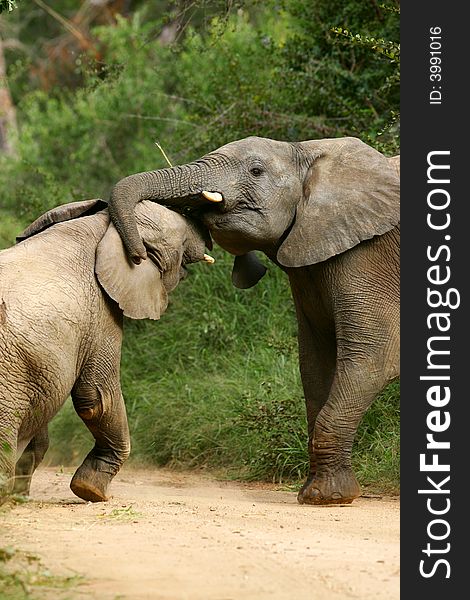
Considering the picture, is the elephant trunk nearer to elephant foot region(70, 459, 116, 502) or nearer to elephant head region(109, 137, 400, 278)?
elephant head region(109, 137, 400, 278)

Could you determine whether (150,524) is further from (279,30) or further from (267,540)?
(279,30)

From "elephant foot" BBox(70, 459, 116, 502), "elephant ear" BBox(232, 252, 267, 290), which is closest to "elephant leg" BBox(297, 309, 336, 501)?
"elephant ear" BBox(232, 252, 267, 290)

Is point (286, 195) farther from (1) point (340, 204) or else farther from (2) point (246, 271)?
(2) point (246, 271)

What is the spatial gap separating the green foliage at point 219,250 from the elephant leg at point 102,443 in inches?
72.3

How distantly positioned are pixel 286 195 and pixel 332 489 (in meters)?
1.74

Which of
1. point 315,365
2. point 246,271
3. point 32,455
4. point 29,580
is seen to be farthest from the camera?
point 246,271

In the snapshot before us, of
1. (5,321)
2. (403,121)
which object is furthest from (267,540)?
(403,121)

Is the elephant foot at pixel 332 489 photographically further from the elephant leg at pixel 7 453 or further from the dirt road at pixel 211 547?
the elephant leg at pixel 7 453

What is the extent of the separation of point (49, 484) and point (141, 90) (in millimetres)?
6623

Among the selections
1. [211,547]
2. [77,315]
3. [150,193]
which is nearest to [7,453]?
[77,315]

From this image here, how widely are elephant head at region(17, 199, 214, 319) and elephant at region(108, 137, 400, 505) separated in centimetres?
8

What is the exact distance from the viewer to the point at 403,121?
7.07m

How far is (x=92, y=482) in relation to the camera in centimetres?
711

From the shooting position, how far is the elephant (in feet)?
23.1
